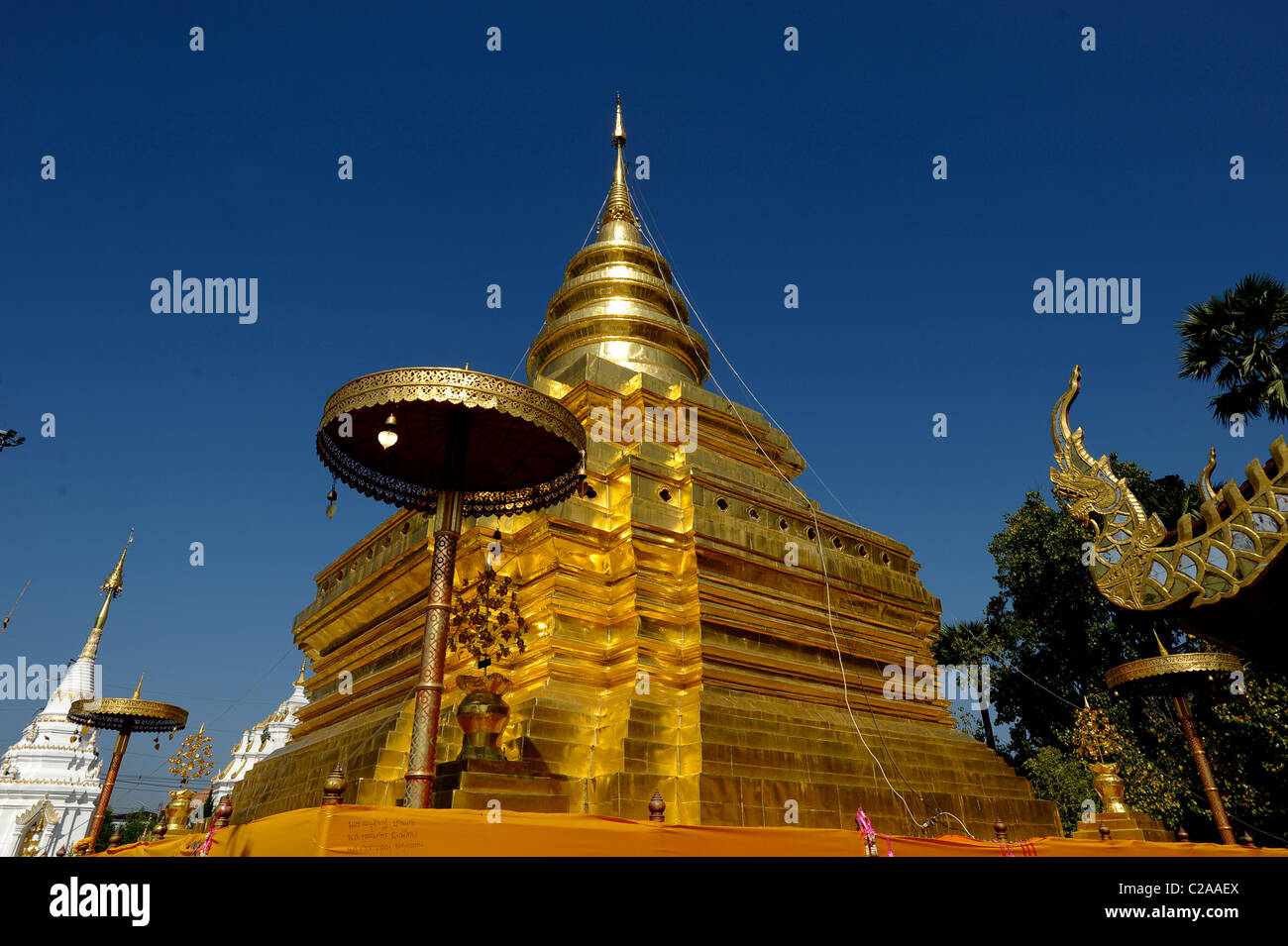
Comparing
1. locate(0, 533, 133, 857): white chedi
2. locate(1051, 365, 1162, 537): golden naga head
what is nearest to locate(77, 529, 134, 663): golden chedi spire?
locate(0, 533, 133, 857): white chedi

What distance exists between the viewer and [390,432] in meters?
7.53

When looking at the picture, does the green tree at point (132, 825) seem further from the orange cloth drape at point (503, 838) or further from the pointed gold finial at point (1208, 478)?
the pointed gold finial at point (1208, 478)

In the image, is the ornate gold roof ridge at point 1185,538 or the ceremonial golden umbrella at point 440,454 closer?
the ornate gold roof ridge at point 1185,538

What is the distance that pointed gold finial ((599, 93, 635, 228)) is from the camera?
2298 cm

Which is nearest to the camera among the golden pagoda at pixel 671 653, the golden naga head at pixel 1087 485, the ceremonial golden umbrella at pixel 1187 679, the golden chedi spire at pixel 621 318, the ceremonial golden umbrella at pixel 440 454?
the golden naga head at pixel 1087 485

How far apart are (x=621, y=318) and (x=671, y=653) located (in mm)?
9982

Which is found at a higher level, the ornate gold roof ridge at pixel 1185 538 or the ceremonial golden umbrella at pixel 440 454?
the ceremonial golden umbrella at pixel 440 454

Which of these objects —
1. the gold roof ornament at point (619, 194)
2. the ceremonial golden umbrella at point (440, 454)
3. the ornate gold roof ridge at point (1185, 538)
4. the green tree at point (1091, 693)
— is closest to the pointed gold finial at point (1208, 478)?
the ornate gold roof ridge at point (1185, 538)

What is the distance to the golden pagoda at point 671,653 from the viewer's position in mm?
10109

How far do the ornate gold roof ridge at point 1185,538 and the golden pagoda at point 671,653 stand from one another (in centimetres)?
530

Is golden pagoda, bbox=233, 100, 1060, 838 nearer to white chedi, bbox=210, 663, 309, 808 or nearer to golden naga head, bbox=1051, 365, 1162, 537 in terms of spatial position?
golden naga head, bbox=1051, 365, 1162, 537

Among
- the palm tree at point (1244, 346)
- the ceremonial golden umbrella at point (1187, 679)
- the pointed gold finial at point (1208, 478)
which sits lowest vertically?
the ceremonial golden umbrella at point (1187, 679)

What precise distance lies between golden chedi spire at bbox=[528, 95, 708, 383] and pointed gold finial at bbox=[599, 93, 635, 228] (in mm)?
729
